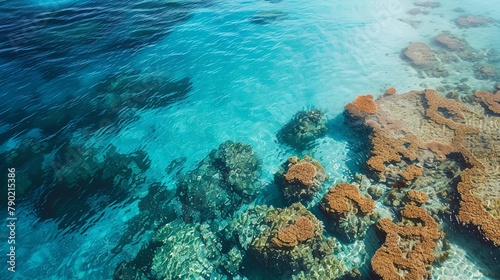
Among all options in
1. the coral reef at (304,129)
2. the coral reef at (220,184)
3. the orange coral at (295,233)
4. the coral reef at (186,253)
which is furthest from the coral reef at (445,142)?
the coral reef at (186,253)

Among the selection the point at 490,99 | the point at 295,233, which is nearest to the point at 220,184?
the point at 295,233

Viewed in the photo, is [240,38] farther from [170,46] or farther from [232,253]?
[232,253]

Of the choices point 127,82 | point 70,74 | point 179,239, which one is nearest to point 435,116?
point 179,239

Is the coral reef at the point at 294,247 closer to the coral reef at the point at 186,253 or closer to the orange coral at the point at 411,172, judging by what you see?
the coral reef at the point at 186,253

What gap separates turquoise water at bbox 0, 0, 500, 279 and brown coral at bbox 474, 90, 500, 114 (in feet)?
6.40

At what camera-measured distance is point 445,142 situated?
12609 millimetres

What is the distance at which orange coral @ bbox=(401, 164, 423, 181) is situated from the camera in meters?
11.3

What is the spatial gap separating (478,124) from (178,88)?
58.8 ft

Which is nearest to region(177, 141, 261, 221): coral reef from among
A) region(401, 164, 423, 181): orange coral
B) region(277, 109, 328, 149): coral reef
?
region(277, 109, 328, 149): coral reef

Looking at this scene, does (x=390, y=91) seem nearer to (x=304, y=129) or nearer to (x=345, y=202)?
(x=304, y=129)

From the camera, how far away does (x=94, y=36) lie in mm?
22719

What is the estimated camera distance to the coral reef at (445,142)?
9750 mm

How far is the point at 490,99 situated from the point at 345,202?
11740 mm

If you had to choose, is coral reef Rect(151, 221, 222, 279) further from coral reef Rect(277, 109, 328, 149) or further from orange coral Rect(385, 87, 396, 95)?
orange coral Rect(385, 87, 396, 95)
